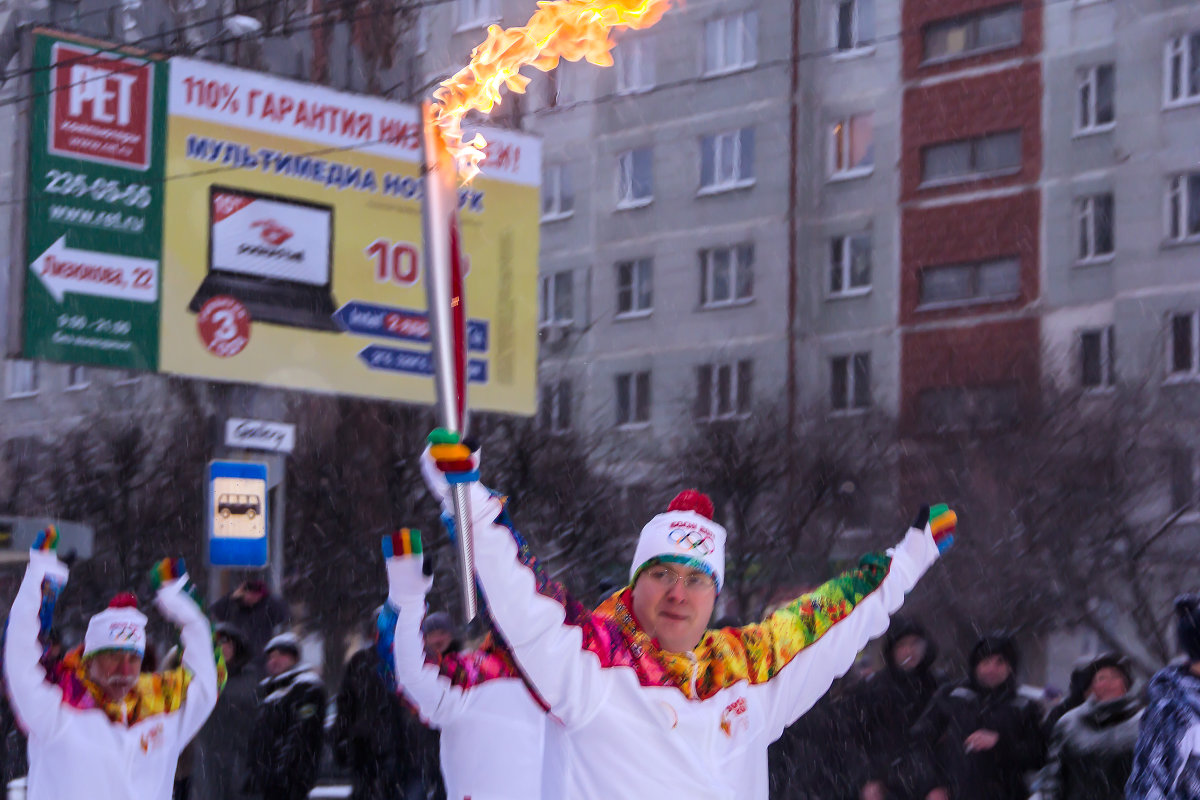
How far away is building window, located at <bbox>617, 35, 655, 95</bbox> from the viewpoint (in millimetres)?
27531

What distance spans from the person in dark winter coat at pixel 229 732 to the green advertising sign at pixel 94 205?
420 cm

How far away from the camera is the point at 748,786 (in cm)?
343

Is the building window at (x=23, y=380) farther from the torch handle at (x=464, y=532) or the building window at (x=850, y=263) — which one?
the torch handle at (x=464, y=532)

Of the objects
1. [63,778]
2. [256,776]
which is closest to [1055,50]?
[256,776]

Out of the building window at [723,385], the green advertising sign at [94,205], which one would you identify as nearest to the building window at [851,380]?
the building window at [723,385]

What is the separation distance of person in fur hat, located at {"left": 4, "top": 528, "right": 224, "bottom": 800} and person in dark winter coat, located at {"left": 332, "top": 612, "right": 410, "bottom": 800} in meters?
1.52

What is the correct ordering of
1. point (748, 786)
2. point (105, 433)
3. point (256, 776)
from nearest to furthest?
point (748, 786), point (256, 776), point (105, 433)

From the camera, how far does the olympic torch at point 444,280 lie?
360cm

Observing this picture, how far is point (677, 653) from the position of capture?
3361 mm

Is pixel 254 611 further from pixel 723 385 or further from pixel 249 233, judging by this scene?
pixel 723 385

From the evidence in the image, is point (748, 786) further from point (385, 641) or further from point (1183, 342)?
point (1183, 342)

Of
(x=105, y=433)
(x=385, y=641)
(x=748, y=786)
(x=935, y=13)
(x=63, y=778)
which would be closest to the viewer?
(x=748, y=786)

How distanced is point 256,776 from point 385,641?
9.12ft

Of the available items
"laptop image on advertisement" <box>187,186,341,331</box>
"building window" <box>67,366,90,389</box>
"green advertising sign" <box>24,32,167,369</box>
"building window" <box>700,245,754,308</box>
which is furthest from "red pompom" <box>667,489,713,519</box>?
"building window" <box>67,366,90,389</box>
